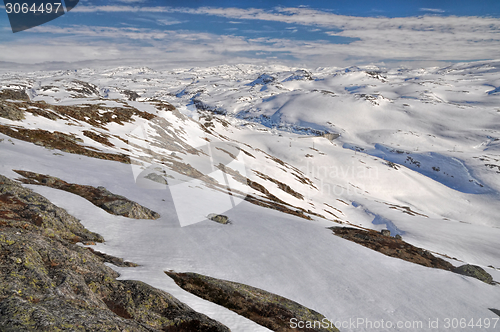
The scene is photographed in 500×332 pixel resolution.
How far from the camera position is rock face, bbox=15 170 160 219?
1894 centimetres

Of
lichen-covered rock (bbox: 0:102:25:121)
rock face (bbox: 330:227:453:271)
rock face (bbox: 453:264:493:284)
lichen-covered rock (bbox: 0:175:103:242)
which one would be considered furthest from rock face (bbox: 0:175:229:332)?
lichen-covered rock (bbox: 0:102:25:121)

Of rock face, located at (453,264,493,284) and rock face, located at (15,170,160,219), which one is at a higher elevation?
rock face, located at (15,170,160,219)

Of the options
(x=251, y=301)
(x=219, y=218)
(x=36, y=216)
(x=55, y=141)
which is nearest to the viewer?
(x=36, y=216)

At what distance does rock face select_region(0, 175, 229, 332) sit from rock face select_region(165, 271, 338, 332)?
261cm

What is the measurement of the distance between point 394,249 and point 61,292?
28496 mm

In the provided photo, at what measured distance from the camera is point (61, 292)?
7.41 metres

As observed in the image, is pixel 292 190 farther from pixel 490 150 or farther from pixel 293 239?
pixel 490 150

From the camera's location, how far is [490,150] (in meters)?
162

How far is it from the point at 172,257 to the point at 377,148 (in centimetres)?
17555

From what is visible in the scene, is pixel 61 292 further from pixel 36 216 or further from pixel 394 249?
pixel 394 249

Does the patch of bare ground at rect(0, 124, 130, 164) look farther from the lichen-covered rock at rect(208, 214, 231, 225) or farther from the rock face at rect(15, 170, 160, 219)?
the lichen-covered rock at rect(208, 214, 231, 225)

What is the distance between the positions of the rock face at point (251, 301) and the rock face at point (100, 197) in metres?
8.14

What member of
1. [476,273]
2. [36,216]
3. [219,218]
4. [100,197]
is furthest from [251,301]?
[476,273]

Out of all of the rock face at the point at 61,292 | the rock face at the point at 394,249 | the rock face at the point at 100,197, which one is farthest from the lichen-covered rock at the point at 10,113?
the rock face at the point at 394,249
